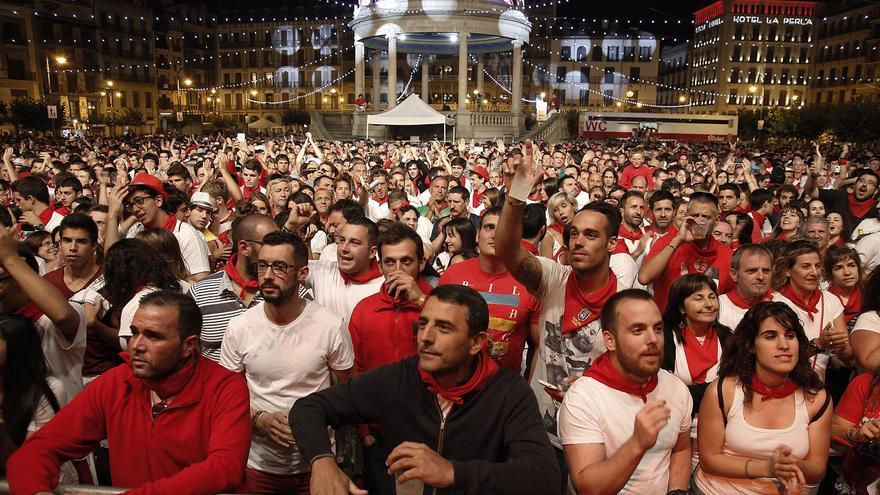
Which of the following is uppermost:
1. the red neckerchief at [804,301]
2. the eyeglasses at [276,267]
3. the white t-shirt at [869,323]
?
the eyeglasses at [276,267]

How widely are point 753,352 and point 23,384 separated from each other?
3.70 meters

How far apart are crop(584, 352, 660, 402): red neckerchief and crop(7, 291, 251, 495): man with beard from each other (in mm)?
1625

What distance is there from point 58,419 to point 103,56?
67179mm

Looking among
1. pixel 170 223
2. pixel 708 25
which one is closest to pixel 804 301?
pixel 170 223

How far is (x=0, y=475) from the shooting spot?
3.00m

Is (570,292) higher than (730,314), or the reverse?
(570,292)

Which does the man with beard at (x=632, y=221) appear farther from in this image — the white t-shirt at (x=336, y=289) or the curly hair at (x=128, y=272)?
the curly hair at (x=128, y=272)

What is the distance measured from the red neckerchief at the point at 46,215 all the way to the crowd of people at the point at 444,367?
2.54 metres

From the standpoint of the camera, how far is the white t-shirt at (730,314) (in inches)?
177

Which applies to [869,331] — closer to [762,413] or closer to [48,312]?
[762,413]

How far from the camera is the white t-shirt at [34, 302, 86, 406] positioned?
3.54 metres

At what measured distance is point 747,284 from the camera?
4570 mm

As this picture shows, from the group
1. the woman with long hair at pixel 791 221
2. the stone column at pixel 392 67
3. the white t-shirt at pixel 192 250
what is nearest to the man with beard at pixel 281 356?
the white t-shirt at pixel 192 250

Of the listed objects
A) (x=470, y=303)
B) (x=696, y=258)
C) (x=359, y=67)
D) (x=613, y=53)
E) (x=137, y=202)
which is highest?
(x=613, y=53)
